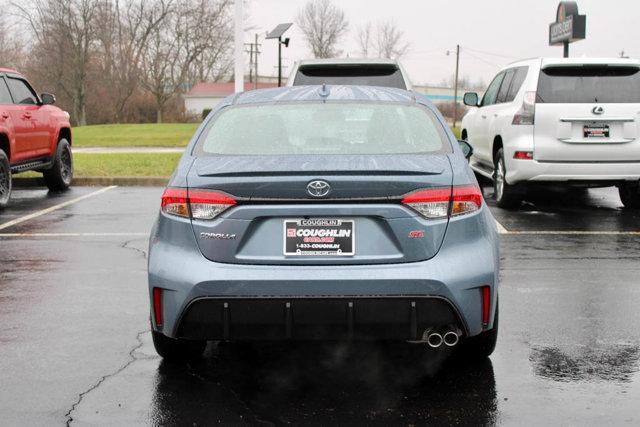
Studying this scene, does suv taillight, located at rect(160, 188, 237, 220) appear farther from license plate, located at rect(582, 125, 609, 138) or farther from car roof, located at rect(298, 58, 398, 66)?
car roof, located at rect(298, 58, 398, 66)

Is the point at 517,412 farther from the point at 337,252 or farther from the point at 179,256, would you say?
the point at 179,256

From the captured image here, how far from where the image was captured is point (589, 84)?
10.3 meters

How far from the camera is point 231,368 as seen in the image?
462 cm

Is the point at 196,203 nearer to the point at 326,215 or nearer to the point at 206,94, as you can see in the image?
the point at 326,215

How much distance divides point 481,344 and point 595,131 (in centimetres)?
624

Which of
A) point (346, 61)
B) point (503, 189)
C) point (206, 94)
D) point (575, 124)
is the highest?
point (346, 61)

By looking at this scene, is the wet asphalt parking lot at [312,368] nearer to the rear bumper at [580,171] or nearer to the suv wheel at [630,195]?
the rear bumper at [580,171]

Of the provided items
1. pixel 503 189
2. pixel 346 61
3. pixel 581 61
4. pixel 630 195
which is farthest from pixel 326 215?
pixel 630 195

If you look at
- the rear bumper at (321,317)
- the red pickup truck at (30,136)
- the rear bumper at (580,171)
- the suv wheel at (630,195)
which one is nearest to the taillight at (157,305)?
the rear bumper at (321,317)

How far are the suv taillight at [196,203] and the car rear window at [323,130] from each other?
0.37m

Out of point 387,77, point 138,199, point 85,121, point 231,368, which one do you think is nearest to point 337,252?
point 231,368

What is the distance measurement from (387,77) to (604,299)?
258 inches

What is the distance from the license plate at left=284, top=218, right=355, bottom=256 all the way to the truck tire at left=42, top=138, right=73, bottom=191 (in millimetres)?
10698

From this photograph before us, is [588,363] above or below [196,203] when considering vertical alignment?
below
